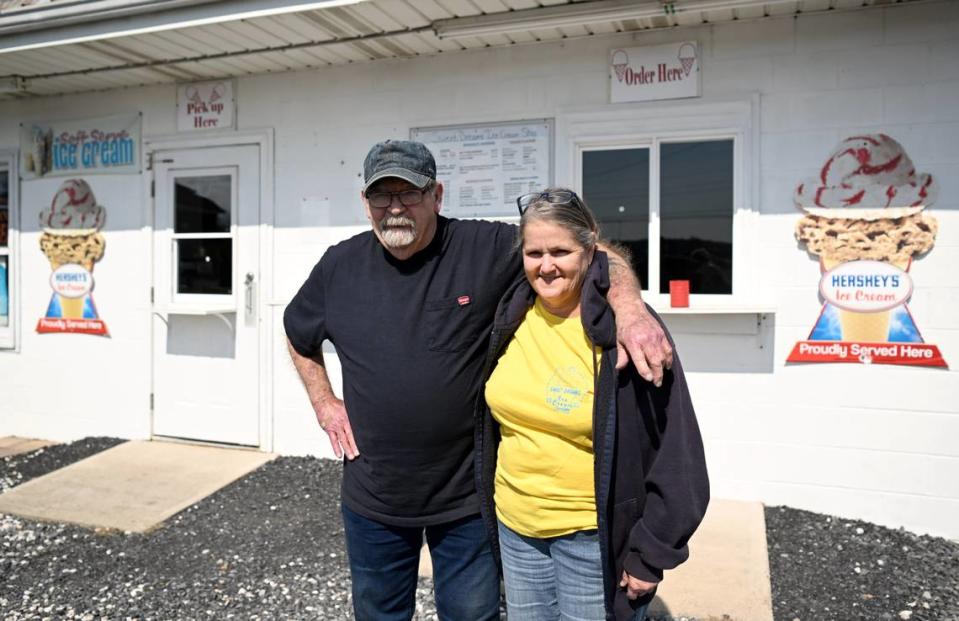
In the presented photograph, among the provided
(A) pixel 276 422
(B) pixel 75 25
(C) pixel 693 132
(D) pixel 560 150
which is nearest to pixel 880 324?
(C) pixel 693 132

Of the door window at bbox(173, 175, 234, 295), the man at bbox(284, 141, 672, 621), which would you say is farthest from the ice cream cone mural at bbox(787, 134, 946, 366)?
the door window at bbox(173, 175, 234, 295)

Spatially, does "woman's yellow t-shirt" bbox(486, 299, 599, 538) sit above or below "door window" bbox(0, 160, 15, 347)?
below

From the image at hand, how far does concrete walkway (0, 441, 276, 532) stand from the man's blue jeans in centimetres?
241

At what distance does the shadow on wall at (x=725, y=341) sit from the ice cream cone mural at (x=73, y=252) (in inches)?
191

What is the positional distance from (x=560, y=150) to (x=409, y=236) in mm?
2757

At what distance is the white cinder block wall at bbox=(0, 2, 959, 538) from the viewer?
4027mm

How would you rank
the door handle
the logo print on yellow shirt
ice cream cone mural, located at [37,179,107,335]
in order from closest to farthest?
the logo print on yellow shirt → the door handle → ice cream cone mural, located at [37,179,107,335]

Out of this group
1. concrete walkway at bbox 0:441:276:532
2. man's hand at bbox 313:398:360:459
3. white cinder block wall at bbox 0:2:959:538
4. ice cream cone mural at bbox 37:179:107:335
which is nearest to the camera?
man's hand at bbox 313:398:360:459

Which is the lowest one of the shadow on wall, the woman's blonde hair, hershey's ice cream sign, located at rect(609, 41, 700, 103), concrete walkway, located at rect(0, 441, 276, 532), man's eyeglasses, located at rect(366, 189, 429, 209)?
concrete walkway, located at rect(0, 441, 276, 532)

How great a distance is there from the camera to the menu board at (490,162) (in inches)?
187

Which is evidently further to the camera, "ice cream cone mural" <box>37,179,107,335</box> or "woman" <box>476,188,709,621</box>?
"ice cream cone mural" <box>37,179,107,335</box>

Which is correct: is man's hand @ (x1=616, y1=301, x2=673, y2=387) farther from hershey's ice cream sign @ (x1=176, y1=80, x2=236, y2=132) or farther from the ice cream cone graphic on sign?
hershey's ice cream sign @ (x1=176, y1=80, x2=236, y2=132)

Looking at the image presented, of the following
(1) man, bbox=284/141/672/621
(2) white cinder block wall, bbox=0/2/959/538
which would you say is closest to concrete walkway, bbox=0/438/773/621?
(2) white cinder block wall, bbox=0/2/959/538

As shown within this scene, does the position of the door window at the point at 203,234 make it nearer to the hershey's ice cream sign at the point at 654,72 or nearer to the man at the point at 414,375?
the hershey's ice cream sign at the point at 654,72
